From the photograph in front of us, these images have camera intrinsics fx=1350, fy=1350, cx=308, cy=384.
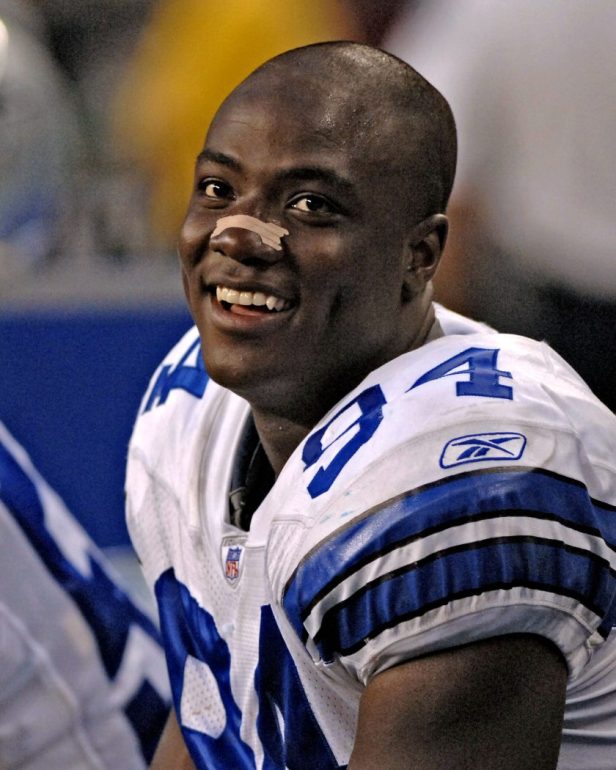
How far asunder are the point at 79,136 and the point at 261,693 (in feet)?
7.69

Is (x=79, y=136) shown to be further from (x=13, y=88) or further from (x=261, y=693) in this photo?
(x=261, y=693)

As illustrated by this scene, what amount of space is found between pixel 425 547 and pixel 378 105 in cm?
43

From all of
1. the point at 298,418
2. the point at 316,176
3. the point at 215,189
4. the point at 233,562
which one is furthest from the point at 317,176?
the point at 233,562

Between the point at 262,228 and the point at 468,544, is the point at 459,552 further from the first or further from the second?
the point at 262,228

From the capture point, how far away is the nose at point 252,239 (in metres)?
→ 1.15

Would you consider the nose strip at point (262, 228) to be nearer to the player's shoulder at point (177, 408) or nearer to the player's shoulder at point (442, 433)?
the player's shoulder at point (442, 433)

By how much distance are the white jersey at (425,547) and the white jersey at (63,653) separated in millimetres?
456

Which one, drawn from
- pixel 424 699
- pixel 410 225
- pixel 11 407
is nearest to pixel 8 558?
pixel 410 225

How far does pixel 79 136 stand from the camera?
3.30 meters

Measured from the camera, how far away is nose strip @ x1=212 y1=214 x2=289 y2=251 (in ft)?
3.79

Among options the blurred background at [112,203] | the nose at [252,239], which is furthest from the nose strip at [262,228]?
the blurred background at [112,203]

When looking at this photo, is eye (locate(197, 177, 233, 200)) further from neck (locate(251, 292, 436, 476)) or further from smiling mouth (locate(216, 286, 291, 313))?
neck (locate(251, 292, 436, 476))

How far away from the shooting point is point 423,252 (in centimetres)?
124

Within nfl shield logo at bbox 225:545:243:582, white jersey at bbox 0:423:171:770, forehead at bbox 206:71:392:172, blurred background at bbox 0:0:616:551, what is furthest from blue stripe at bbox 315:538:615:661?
blurred background at bbox 0:0:616:551
